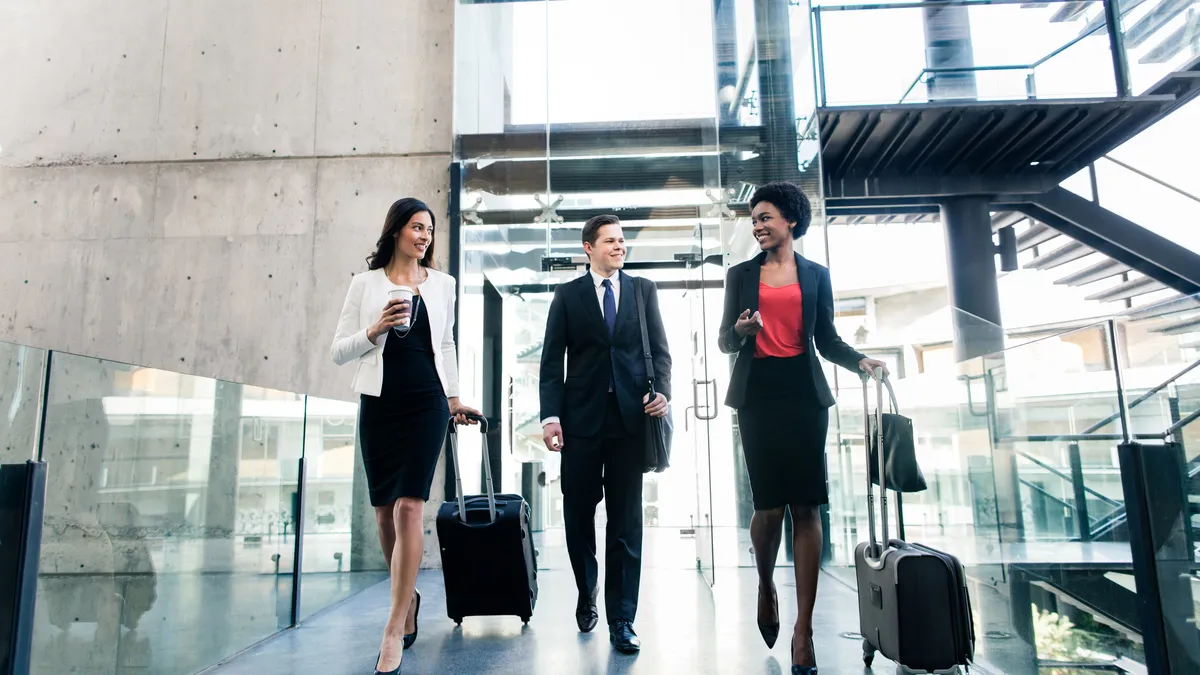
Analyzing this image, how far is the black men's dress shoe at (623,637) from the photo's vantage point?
94.7 inches

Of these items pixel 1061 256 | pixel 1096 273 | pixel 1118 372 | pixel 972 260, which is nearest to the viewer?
pixel 1118 372

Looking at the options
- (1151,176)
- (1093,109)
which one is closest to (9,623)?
(1093,109)

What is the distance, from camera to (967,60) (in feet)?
19.5

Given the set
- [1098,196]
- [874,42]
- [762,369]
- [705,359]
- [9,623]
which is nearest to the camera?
[9,623]

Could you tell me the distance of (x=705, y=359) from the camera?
411 centimetres

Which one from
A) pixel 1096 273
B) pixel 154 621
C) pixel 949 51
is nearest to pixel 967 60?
pixel 949 51

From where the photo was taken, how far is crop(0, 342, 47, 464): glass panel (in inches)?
60.2

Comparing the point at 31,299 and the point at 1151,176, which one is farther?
the point at 1151,176

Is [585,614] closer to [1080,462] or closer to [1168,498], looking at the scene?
[1080,462]

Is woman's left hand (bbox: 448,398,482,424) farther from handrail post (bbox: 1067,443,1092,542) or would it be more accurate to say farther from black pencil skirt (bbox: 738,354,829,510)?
handrail post (bbox: 1067,443,1092,542)

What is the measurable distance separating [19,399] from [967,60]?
666 cm

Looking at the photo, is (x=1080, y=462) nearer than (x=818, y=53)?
Yes

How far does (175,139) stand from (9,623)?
14.3ft

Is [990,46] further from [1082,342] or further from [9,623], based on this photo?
[9,623]
